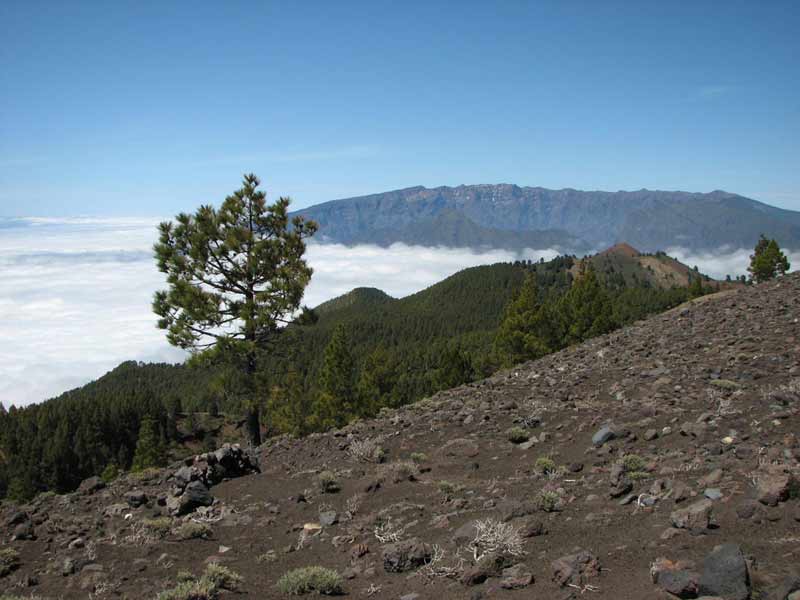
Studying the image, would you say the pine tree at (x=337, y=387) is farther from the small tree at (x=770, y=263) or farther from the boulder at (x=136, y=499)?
the small tree at (x=770, y=263)

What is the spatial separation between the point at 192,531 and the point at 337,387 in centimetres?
3806

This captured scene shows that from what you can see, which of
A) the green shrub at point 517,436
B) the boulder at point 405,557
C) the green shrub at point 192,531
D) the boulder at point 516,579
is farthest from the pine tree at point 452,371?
the boulder at point 516,579

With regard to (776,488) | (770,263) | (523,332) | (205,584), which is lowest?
(523,332)

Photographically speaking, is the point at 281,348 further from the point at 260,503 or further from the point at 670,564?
the point at 670,564

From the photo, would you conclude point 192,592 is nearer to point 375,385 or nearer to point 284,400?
point 284,400

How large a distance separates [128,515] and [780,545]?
438 inches

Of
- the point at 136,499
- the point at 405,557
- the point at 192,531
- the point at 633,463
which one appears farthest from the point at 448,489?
the point at 136,499

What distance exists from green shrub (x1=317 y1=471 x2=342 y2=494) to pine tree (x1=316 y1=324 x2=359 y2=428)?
35.2 m

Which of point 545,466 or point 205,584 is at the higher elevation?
point 205,584

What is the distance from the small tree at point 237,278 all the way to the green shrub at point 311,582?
43.8ft

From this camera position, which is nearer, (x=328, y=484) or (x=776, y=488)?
(x=776, y=488)

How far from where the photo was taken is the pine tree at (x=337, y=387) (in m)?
46.9

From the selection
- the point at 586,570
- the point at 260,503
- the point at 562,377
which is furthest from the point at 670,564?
the point at 562,377

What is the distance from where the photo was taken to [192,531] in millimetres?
9461
